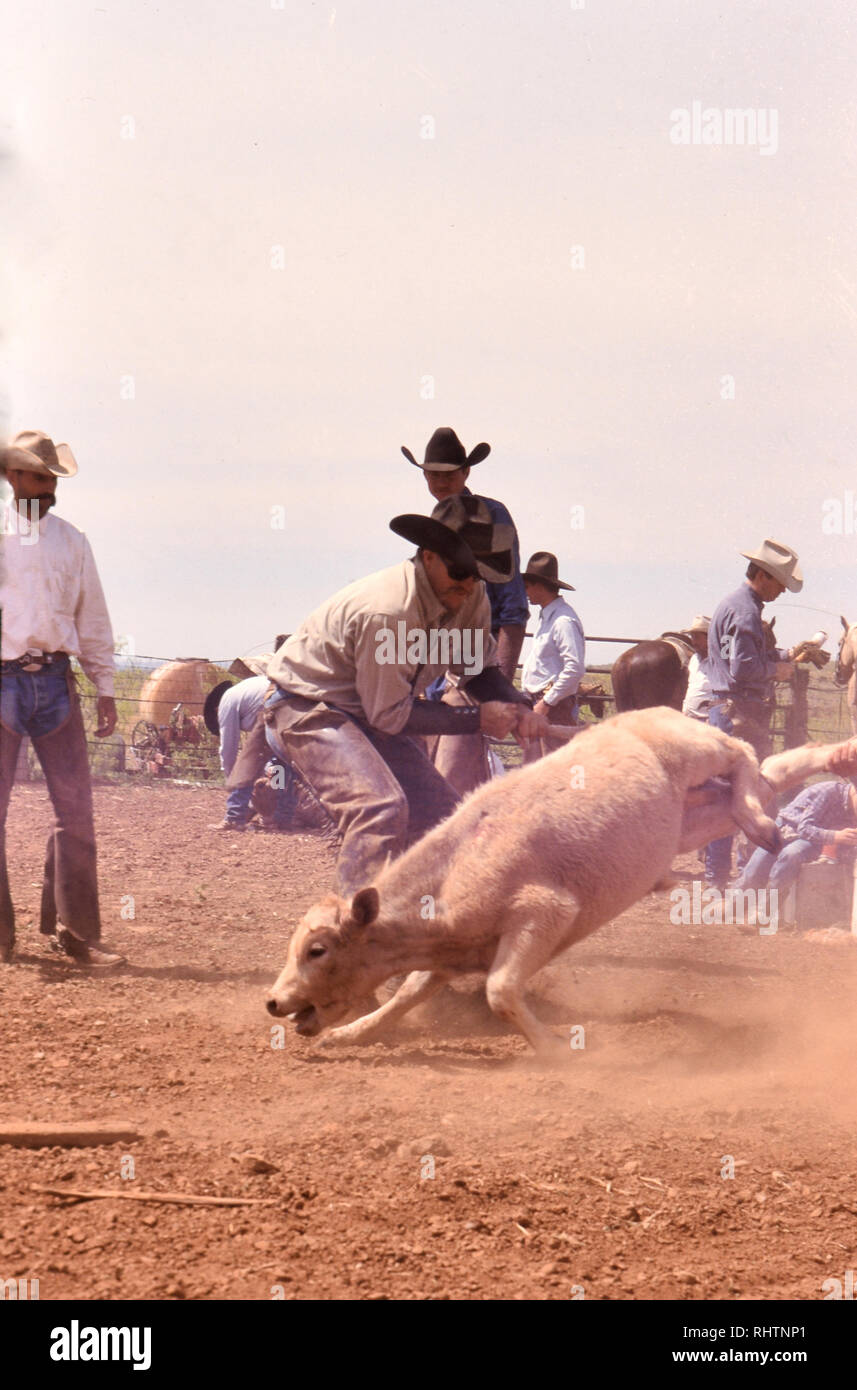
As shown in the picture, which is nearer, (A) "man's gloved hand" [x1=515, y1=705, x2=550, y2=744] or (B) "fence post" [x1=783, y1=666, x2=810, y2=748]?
(A) "man's gloved hand" [x1=515, y1=705, x2=550, y2=744]

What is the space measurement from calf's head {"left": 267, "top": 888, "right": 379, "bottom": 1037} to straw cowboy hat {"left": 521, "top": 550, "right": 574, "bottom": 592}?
4.82 meters

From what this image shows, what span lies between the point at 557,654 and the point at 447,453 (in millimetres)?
2537

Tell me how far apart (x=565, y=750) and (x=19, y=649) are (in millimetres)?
2979

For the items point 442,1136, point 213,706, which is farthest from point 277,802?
point 442,1136

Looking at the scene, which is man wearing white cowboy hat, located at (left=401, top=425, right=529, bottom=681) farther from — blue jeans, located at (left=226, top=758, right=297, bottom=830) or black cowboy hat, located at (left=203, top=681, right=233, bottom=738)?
black cowboy hat, located at (left=203, top=681, right=233, bottom=738)

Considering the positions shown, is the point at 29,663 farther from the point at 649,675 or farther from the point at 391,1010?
the point at 649,675

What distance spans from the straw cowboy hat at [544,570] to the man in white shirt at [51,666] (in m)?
3.95

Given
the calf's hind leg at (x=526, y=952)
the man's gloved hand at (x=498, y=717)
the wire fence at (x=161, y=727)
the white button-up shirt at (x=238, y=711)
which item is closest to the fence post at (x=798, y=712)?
the wire fence at (x=161, y=727)

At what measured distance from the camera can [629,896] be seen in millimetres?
5867

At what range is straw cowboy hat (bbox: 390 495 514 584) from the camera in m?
5.90

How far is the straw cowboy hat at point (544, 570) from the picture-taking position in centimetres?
973

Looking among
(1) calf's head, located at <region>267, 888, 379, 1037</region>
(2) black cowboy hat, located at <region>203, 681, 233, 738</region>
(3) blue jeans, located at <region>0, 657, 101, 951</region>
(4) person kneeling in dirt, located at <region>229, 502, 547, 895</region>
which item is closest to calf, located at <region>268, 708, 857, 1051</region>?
(1) calf's head, located at <region>267, 888, 379, 1037</region>
